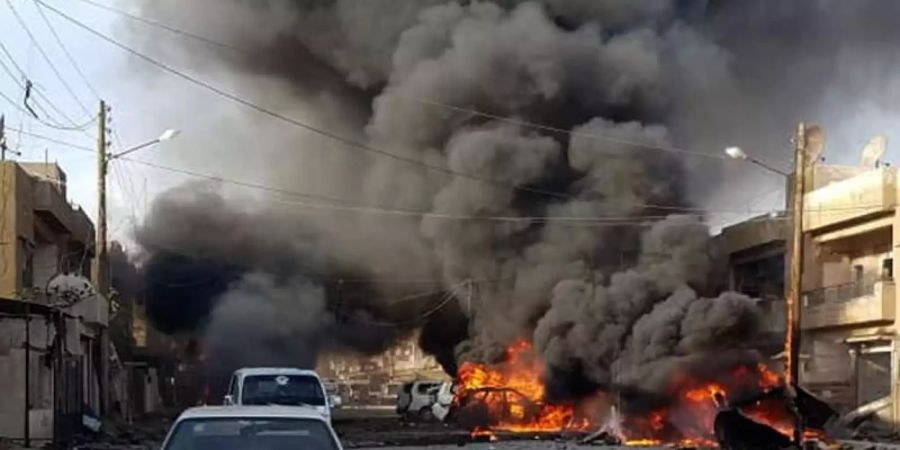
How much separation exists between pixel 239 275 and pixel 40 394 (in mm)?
23453

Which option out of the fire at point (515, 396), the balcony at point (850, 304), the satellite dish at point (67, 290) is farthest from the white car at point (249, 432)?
the fire at point (515, 396)

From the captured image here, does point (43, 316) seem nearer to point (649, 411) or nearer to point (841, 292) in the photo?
point (649, 411)

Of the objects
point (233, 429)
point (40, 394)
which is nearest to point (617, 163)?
point (40, 394)

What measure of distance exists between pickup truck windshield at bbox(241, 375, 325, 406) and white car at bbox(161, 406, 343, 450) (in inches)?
472

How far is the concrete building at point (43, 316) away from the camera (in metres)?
28.0

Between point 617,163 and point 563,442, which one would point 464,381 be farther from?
point 563,442

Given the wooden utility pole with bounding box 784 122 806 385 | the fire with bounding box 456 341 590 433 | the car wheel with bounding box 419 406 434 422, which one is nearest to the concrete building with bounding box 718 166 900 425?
the wooden utility pole with bounding box 784 122 806 385

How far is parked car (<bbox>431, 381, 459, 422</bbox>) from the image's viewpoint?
45188 mm

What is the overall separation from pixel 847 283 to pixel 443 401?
1393 cm

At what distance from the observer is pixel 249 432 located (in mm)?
8836

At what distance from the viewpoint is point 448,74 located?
45.0 m

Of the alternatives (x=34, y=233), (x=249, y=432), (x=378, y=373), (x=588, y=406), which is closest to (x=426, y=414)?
(x=588, y=406)

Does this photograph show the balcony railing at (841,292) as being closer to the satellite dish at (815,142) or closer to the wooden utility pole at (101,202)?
the satellite dish at (815,142)

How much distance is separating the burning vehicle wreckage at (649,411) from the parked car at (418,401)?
5.41 ft
